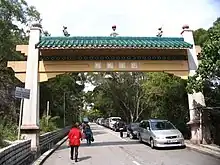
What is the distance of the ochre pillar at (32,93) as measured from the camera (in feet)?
53.5

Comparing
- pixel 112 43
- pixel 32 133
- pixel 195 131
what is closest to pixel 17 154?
pixel 32 133

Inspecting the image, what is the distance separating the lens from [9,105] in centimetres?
2744

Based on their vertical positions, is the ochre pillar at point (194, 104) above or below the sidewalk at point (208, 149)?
above

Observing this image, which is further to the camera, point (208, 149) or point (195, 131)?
point (195, 131)

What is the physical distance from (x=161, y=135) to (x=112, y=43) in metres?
5.55

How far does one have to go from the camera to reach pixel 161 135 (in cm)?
1736

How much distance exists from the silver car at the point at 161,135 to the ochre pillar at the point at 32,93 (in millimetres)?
6112

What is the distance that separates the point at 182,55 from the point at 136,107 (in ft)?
85.6

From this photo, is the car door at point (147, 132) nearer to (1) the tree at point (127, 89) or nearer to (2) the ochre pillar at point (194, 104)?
(2) the ochre pillar at point (194, 104)

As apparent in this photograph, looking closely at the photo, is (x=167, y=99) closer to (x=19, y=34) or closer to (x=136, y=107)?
(x=19, y=34)

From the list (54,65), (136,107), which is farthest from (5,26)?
(136,107)

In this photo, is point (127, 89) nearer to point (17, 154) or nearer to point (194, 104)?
point (194, 104)

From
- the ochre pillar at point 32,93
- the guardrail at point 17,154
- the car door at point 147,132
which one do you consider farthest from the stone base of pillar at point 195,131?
the guardrail at point 17,154

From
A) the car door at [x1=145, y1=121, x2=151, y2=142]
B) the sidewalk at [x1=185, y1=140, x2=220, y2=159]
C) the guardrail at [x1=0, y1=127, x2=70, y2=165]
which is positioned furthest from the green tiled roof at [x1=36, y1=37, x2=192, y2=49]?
the guardrail at [x1=0, y1=127, x2=70, y2=165]
